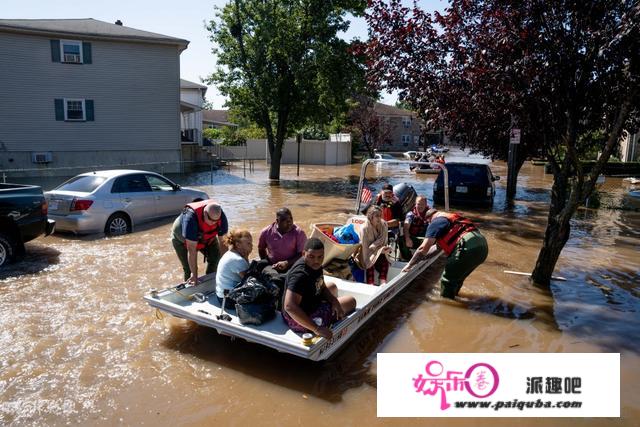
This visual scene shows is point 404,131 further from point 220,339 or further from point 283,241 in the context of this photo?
point 220,339

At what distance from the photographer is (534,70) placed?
22.9 ft

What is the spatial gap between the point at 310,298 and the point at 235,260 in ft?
3.53

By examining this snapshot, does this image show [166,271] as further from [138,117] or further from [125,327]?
[138,117]

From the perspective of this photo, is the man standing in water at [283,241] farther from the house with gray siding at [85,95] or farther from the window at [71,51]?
the window at [71,51]

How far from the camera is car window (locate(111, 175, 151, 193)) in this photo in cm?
1111

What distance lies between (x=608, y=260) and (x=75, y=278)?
33.2 ft

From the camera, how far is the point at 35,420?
4.22 metres

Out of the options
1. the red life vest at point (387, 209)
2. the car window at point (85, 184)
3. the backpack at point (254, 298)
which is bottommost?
the backpack at point (254, 298)

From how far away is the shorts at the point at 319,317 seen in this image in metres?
5.02

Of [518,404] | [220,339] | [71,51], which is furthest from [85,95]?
[518,404]

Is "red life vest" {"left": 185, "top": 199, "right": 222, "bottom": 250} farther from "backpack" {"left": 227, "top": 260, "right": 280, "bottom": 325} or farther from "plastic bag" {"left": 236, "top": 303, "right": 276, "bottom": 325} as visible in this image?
"plastic bag" {"left": 236, "top": 303, "right": 276, "bottom": 325}

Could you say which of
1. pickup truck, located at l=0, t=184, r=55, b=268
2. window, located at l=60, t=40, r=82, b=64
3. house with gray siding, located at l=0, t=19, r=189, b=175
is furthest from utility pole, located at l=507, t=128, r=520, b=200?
window, located at l=60, t=40, r=82, b=64

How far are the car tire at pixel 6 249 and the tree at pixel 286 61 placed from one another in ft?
50.5

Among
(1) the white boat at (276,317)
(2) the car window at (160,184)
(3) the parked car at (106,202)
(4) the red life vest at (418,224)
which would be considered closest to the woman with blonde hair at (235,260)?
(1) the white boat at (276,317)
